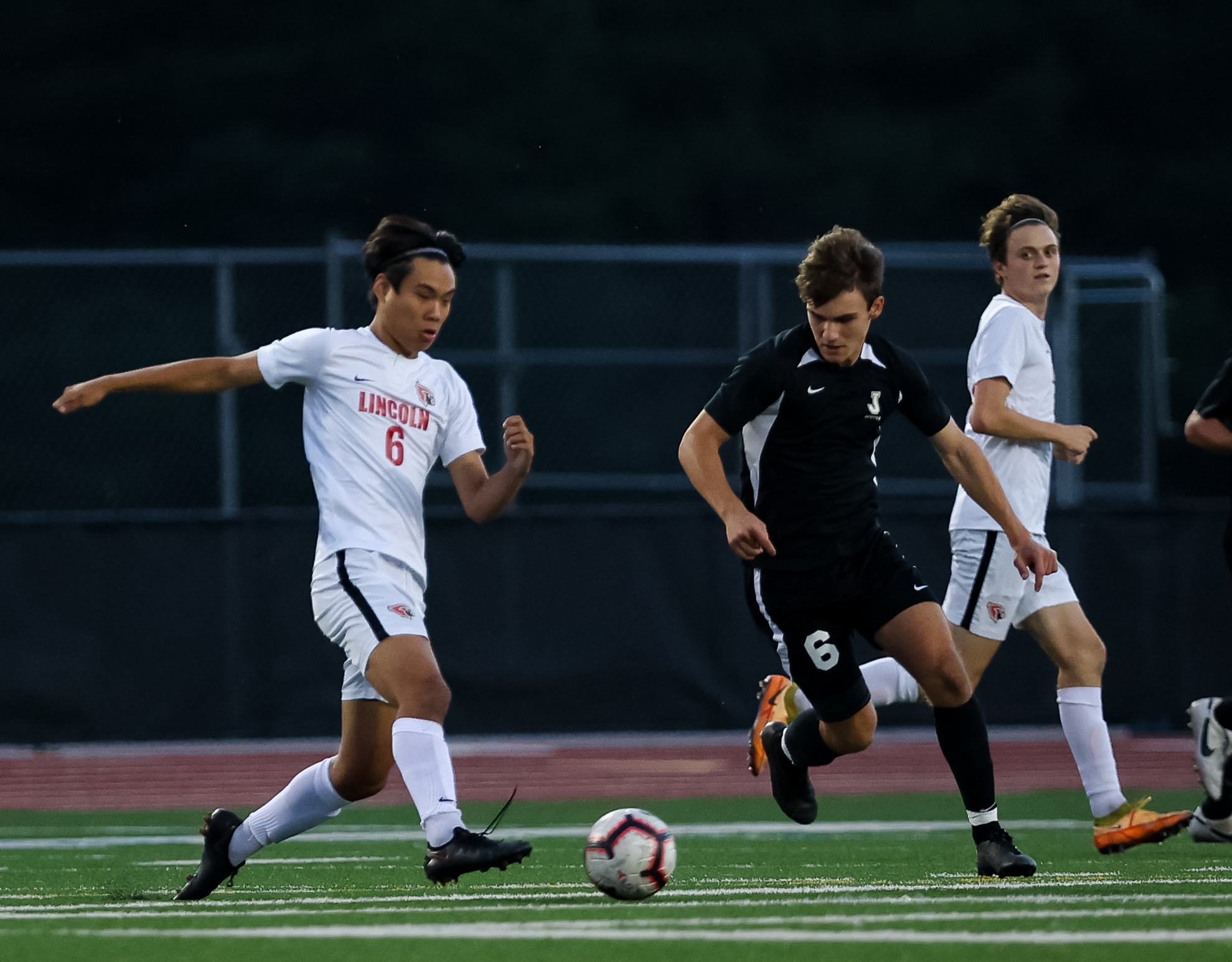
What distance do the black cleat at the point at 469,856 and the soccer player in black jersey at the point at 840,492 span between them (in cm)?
126

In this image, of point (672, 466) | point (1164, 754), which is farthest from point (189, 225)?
point (1164, 754)

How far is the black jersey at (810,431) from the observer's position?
249 inches

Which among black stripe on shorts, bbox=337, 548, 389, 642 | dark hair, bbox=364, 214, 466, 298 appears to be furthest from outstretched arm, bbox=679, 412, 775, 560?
black stripe on shorts, bbox=337, 548, 389, 642

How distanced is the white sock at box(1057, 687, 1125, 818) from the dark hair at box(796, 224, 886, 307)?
6.21ft

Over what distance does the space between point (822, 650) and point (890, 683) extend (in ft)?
5.46

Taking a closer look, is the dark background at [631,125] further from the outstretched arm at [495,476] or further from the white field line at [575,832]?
the outstretched arm at [495,476]

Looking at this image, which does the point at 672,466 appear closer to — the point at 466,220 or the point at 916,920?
the point at 466,220

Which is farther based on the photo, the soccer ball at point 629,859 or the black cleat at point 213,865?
the black cleat at point 213,865

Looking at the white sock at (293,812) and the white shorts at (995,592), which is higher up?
the white shorts at (995,592)

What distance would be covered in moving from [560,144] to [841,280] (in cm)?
2256

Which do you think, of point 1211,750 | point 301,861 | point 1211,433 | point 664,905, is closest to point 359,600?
point 664,905

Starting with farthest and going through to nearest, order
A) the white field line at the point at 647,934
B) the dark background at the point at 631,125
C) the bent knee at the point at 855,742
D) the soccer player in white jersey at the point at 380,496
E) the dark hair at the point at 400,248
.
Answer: the dark background at the point at 631,125 < the bent knee at the point at 855,742 < the dark hair at the point at 400,248 < the soccer player in white jersey at the point at 380,496 < the white field line at the point at 647,934

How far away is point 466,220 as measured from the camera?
27109 millimetres

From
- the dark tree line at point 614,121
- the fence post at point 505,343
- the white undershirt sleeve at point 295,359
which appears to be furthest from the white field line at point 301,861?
the dark tree line at point 614,121
